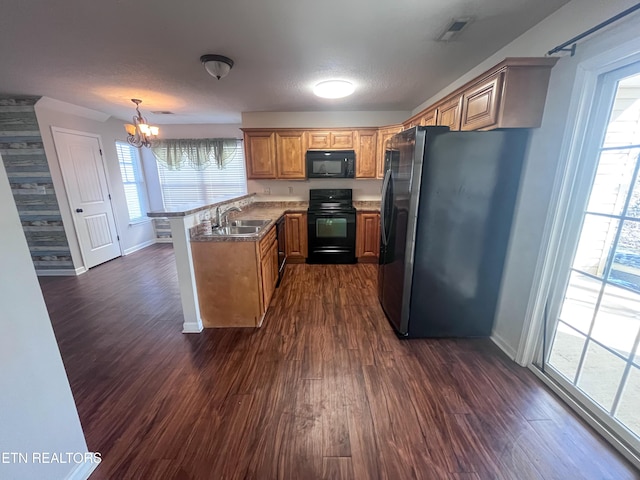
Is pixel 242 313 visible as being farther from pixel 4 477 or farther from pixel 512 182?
pixel 512 182

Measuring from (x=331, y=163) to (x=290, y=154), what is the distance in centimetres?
70

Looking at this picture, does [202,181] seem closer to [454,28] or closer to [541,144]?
[454,28]

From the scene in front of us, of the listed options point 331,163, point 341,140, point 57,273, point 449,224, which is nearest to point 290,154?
point 331,163

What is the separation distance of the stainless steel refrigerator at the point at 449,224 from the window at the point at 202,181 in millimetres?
3933

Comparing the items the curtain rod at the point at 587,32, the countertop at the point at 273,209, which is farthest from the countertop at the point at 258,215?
the curtain rod at the point at 587,32

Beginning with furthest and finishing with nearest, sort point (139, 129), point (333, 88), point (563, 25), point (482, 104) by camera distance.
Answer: point (139, 129) → point (333, 88) → point (482, 104) → point (563, 25)

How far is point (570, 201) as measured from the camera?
163 cm

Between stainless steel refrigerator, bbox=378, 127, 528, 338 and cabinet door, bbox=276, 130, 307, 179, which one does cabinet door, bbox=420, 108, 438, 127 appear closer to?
stainless steel refrigerator, bbox=378, 127, 528, 338

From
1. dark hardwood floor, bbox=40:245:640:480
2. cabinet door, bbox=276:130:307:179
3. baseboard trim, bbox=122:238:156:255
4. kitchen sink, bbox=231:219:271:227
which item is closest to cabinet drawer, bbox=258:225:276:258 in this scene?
kitchen sink, bbox=231:219:271:227

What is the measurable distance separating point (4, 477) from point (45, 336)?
0.48 meters

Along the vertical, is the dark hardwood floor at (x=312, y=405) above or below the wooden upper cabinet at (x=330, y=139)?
below

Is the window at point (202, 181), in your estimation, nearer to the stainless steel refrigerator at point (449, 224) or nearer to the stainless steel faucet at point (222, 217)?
the stainless steel faucet at point (222, 217)

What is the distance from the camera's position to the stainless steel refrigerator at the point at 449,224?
1945 mm

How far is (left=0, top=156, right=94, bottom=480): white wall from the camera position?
3.14 feet
